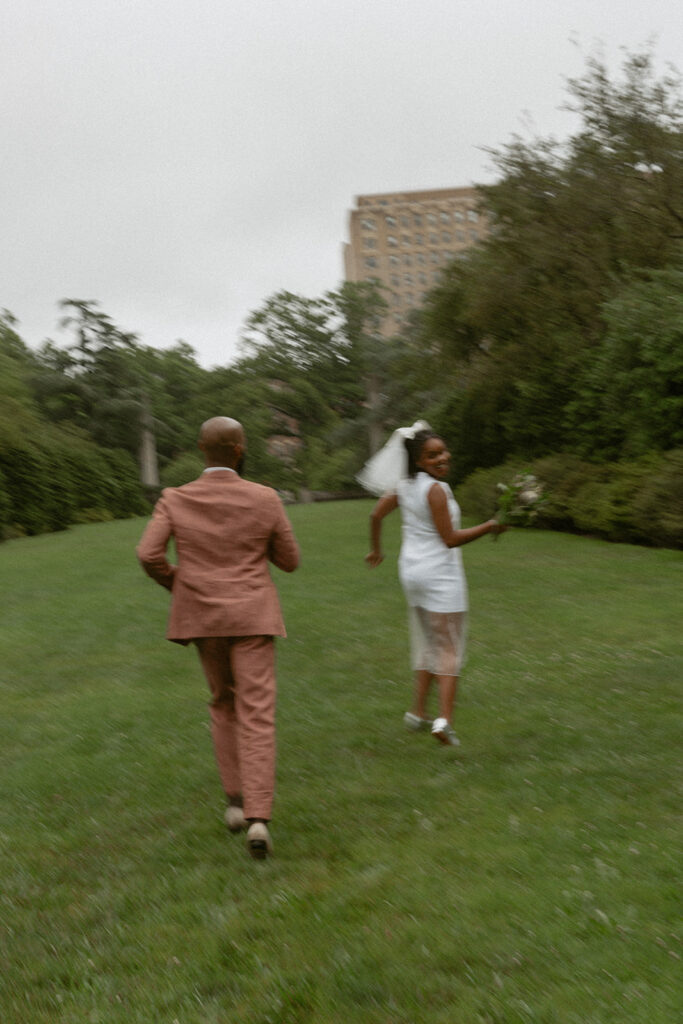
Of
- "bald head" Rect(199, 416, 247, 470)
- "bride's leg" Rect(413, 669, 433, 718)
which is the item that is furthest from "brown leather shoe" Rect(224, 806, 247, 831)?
"bride's leg" Rect(413, 669, 433, 718)

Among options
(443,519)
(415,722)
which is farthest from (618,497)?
(443,519)

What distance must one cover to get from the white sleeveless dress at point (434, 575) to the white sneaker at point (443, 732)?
312 millimetres

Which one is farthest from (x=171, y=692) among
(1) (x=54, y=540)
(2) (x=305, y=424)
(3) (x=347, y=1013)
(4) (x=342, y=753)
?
(2) (x=305, y=424)

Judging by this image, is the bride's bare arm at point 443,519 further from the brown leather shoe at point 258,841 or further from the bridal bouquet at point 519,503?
the brown leather shoe at point 258,841

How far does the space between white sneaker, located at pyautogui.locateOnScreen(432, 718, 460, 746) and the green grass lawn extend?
0.31 feet

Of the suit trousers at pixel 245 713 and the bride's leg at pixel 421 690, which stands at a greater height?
the suit trousers at pixel 245 713

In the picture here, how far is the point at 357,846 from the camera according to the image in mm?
4883

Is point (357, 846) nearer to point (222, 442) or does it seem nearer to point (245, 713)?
point (245, 713)

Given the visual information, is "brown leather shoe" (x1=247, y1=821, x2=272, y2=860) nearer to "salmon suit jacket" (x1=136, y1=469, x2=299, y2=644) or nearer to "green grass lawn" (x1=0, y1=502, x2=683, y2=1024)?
"green grass lawn" (x1=0, y1=502, x2=683, y2=1024)

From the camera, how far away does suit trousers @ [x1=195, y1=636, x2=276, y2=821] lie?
190 inches

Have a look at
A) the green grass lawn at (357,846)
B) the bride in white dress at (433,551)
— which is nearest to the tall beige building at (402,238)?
the green grass lawn at (357,846)

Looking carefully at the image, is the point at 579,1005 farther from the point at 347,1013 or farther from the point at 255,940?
the point at 255,940

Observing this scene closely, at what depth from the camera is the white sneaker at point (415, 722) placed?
23.6 ft

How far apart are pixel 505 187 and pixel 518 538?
10088mm
